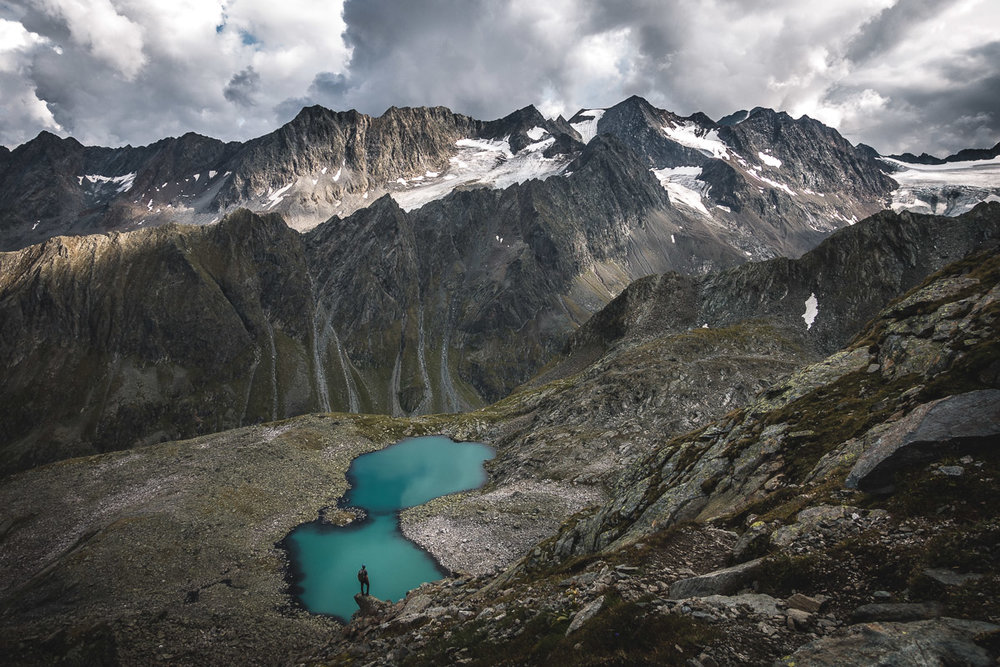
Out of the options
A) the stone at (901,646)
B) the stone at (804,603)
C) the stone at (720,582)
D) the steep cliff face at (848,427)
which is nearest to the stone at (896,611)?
the stone at (901,646)

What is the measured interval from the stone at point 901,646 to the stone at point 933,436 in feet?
23.6

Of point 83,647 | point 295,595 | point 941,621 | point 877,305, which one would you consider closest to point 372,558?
point 295,595

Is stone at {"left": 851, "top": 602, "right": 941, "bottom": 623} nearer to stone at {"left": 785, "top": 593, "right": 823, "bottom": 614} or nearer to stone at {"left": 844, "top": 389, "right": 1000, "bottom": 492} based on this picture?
stone at {"left": 785, "top": 593, "right": 823, "bottom": 614}

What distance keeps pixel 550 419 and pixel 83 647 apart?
63802 mm

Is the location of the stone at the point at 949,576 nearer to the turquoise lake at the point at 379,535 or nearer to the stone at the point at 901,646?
the stone at the point at 901,646

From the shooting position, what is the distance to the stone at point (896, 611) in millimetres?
9203

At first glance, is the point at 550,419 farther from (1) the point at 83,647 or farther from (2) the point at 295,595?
(1) the point at 83,647

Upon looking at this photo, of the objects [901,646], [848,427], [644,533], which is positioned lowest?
[644,533]

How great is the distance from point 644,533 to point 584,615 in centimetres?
962

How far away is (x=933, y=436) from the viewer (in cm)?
1416

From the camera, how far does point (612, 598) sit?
14805mm

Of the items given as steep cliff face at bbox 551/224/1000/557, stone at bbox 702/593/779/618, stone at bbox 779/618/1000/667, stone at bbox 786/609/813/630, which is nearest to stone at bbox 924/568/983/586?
stone at bbox 779/618/1000/667

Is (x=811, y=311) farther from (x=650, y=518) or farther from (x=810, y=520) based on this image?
(x=810, y=520)

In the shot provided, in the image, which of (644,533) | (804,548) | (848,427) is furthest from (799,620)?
(848,427)
